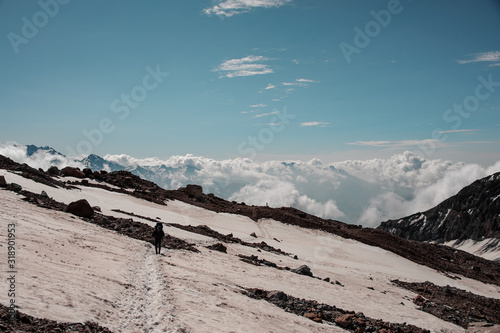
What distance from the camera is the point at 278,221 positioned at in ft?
133

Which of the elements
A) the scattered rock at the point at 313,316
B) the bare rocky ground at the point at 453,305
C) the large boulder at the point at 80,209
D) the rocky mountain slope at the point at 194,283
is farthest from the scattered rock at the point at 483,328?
the large boulder at the point at 80,209

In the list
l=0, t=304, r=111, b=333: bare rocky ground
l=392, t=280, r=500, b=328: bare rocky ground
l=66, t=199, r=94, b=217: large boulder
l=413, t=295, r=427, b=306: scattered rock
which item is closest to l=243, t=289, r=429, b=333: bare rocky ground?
l=392, t=280, r=500, b=328: bare rocky ground

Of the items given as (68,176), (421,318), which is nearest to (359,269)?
(421,318)

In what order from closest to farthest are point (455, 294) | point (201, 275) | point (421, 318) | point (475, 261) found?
1. point (201, 275)
2. point (421, 318)
3. point (455, 294)
4. point (475, 261)

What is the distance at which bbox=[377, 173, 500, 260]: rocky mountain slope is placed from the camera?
130625 millimetres

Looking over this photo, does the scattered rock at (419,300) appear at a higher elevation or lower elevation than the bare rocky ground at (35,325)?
lower

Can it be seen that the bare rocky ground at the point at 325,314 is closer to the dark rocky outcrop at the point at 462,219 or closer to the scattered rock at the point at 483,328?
the scattered rock at the point at 483,328

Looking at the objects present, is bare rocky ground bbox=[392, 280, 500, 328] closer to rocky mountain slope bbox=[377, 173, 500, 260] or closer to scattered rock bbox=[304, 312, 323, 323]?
scattered rock bbox=[304, 312, 323, 323]

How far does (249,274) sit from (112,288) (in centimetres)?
773

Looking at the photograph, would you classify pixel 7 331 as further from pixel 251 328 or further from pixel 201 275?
pixel 201 275

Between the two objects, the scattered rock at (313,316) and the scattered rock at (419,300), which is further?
the scattered rock at (419,300)

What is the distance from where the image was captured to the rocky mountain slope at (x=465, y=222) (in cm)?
13062

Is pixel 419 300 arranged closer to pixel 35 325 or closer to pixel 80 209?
pixel 35 325

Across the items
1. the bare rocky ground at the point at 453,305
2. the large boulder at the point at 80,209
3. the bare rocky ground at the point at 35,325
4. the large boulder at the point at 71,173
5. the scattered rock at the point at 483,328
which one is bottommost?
the bare rocky ground at the point at 453,305
